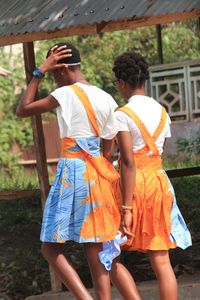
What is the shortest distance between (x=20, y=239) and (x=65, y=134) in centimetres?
314

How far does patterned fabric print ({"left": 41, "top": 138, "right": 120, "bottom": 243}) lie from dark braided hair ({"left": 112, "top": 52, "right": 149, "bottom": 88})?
20.2 inches

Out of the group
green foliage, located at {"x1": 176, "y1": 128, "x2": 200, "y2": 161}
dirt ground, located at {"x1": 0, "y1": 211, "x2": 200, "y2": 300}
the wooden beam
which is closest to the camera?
the wooden beam

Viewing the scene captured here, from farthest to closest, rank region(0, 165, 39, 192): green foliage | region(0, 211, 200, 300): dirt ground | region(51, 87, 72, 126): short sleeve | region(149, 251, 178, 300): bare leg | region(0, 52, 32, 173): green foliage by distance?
region(0, 52, 32, 173): green foliage, region(0, 165, 39, 192): green foliage, region(0, 211, 200, 300): dirt ground, region(149, 251, 178, 300): bare leg, region(51, 87, 72, 126): short sleeve

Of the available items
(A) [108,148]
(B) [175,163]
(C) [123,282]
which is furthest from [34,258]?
(B) [175,163]

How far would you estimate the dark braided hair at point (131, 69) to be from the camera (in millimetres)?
4648

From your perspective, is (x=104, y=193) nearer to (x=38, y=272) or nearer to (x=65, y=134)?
(x=65, y=134)

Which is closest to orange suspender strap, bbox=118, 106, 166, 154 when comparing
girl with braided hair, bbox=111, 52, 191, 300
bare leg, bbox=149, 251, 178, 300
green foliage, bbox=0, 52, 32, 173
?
girl with braided hair, bbox=111, 52, 191, 300

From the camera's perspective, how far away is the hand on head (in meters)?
4.42

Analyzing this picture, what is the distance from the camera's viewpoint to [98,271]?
14.6ft

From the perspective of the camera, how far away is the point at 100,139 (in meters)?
4.55

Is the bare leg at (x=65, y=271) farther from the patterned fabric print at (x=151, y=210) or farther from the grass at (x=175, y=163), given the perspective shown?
the grass at (x=175, y=163)

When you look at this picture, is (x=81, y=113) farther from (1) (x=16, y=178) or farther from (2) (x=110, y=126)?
(1) (x=16, y=178)

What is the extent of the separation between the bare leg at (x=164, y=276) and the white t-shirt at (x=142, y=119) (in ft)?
2.18

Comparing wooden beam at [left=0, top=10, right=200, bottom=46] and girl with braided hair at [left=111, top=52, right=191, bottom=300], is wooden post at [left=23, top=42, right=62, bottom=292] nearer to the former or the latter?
wooden beam at [left=0, top=10, right=200, bottom=46]
